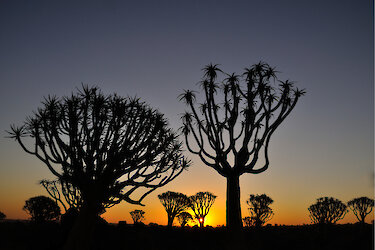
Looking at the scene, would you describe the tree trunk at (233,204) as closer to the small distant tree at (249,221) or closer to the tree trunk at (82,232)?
the tree trunk at (82,232)

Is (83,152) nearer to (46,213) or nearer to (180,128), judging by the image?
(180,128)

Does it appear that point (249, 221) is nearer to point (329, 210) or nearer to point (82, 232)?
point (329, 210)

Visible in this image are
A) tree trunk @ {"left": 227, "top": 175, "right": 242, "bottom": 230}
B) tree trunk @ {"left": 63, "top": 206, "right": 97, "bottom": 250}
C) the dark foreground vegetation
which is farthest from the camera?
tree trunk @ {"left": 227, "top": 175, "right": 242, "bottom": 230}

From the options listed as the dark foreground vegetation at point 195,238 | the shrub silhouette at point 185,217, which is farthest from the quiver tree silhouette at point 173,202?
the dark foreground vegetation at point 195,238

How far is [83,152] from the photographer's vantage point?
1034 centimetres

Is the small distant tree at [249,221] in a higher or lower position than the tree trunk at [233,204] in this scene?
lower

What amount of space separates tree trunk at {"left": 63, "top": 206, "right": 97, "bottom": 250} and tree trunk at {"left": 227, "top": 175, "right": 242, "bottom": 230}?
537 cm

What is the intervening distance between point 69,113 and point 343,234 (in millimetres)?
12223

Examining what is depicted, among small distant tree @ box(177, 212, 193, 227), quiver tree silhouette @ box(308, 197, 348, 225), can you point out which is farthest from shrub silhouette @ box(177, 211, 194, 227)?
quiver tree silhouette @ box(308, 197, 348, 225)

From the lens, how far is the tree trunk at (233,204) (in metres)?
10.7

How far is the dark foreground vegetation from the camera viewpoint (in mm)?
10297

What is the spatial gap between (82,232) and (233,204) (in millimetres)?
5961

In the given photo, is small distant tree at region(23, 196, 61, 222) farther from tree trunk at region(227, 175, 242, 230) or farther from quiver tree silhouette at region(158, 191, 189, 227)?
tree trunk at region(227, 175, 242, 230)

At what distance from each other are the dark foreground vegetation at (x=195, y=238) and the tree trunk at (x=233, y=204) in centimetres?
40
